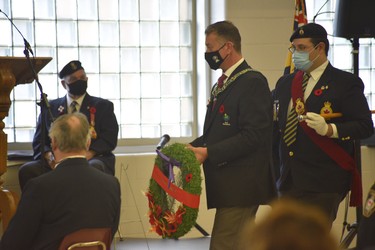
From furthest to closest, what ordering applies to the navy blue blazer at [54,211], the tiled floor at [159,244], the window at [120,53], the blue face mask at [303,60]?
1. the window at [120,53]
2. the tiled floor at [159,244]
3. the blue face mask at [303,60]
4. the navy blue blazer at [54,211]

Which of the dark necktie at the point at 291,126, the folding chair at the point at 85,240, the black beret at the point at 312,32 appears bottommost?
the folding chair at the point at 85,240

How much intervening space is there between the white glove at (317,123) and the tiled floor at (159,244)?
1988 mm

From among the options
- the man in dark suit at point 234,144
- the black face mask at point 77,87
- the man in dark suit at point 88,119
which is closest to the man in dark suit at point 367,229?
the man in dark suit at point 234,144

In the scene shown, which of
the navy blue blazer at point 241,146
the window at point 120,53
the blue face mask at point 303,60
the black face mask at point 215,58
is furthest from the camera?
the window at point 120,53

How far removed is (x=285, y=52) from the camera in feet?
19.7

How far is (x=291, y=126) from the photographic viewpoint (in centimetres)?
404

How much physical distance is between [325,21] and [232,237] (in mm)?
3508

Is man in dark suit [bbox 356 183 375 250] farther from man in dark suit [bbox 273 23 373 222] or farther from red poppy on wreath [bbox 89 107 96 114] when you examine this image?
red poppy on wreath [bbox 89 107 96 114]

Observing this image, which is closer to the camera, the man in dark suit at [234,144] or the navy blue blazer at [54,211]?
the navy blue blazer at [54,211]

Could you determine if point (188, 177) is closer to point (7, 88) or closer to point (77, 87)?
point (7, 88)

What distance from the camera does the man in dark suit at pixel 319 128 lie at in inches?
152

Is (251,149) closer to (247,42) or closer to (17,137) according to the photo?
(247,42)

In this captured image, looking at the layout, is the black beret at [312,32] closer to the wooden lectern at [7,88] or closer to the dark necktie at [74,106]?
the wooden lectern at [7,88]

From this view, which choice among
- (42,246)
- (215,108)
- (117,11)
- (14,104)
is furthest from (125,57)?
(42,246)
